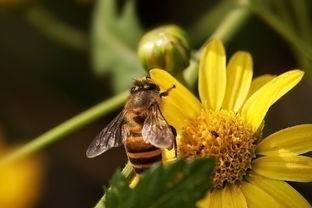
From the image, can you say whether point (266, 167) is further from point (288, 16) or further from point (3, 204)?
point (3, 204)

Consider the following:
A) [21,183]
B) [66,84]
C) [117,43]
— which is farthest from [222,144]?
[66,84]

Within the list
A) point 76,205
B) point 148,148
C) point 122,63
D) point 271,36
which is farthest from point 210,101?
point 76,205

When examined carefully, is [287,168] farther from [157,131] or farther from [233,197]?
[157,131]

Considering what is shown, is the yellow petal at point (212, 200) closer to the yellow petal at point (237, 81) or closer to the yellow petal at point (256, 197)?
the yellow petal at point (256, 197)

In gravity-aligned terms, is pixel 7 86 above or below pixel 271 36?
above

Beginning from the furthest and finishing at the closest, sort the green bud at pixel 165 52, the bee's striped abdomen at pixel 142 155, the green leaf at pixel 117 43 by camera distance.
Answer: the green leaf at pixel 117 43 < the green bud at pixel 165 52 < the bee's striped abdomen at pixel 142 155

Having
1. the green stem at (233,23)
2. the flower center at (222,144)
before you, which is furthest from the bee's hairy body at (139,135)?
the green stem at (233,23)
